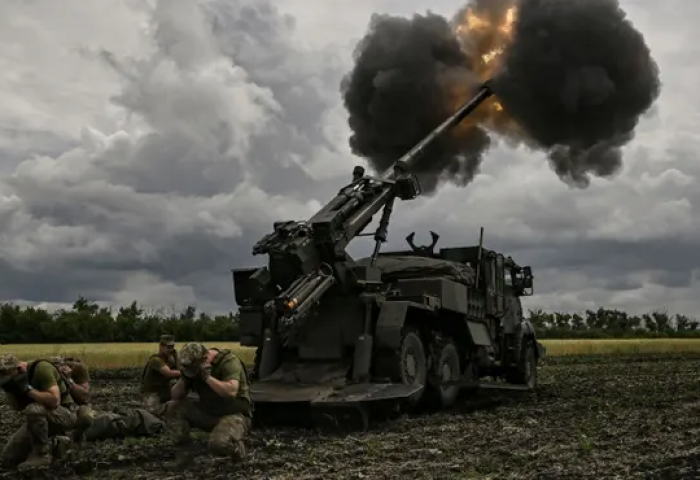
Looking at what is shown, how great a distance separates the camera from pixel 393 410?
13648mm

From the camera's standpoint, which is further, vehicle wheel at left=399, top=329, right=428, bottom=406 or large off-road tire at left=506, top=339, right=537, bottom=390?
large off-road tire at left=506, top=339, right=537, bottom=390

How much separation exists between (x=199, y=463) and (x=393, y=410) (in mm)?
4783

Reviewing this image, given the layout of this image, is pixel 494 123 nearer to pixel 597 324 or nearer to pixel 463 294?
pixel 463 294

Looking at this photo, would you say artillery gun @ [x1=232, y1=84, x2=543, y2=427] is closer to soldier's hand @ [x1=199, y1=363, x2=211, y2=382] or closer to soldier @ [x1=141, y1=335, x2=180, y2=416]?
soldier @ [x1=141, y1=335, x2=180, y2=416]

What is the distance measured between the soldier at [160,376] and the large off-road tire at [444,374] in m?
4.18

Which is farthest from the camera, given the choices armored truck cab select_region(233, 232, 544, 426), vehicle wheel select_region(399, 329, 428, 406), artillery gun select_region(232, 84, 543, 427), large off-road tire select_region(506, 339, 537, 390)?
large off-road tire select_region(506, 339, 537, 390)

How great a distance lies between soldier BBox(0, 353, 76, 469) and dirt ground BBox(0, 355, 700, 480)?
0.24 m

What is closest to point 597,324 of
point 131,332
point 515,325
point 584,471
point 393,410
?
point 131,332

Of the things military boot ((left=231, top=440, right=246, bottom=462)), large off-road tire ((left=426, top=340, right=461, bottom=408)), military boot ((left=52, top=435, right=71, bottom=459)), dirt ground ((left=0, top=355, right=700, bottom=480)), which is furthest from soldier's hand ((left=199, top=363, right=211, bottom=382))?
large off-road tire ((left=426, top=340, right=461, bottom=408))

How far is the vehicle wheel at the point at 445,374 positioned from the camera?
1479 centimetres

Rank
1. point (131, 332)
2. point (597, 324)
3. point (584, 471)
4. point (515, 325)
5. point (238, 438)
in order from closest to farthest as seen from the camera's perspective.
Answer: point (584, 471)
point (238, 438)
point (515, 325)
point (131, 332)
point (597, 324)

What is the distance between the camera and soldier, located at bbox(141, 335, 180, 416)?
508 inches

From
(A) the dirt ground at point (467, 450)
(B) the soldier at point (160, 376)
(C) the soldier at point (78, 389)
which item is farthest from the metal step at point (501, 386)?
(C) the soldier at point (78, 389)

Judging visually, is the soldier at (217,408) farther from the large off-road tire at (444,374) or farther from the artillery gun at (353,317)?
the large off-road tire at (444,374)
